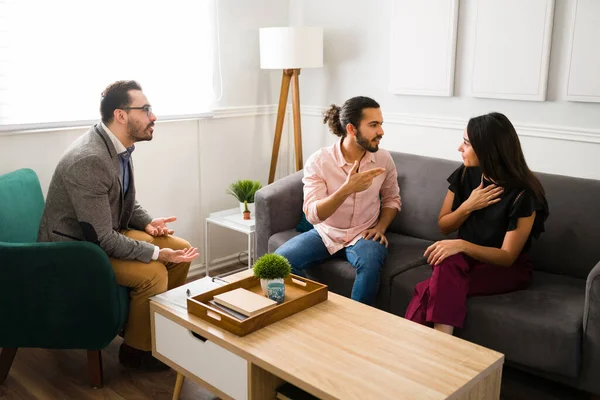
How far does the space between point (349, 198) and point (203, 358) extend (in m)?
1.15

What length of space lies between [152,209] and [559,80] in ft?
7.42

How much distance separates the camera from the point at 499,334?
230 cm

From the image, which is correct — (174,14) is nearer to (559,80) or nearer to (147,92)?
(147,92)

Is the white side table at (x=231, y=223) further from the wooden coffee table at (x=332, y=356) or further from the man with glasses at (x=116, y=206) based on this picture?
the wooden coffee table at (x=332, y=356)

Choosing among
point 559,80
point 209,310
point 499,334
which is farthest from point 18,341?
point 559,80

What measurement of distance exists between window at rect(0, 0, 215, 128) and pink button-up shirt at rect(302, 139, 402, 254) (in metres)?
1.06

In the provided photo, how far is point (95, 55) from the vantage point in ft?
10.3

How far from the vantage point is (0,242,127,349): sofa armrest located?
2.26m

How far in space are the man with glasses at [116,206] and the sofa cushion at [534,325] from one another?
123 centimetres

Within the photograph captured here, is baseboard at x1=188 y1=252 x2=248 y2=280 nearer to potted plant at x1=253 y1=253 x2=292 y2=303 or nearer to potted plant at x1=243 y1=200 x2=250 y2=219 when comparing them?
potted plant at x1=243 y1=200 x2=250 y2=219

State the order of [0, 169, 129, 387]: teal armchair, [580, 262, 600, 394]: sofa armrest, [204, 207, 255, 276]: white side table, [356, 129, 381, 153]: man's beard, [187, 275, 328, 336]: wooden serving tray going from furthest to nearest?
[204, 207, 255, 276]: white side table < [356, 129, 381, 153]: man's beard < [0, 169, 129, 387]: teal armchair < [580, 262, 600, 394]: sofa armrest < [187, 275, 328, 336]: wooden serving tray

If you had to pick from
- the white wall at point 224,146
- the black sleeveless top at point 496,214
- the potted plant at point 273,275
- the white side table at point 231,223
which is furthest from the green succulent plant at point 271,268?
the white wall at point 224,146

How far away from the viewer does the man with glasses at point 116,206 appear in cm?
239

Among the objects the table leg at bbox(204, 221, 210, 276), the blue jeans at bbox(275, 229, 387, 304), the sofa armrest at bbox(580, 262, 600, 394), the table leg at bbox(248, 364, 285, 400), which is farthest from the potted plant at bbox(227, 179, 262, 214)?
the sofa armrest at bbox(580, 262, 600, 394)
